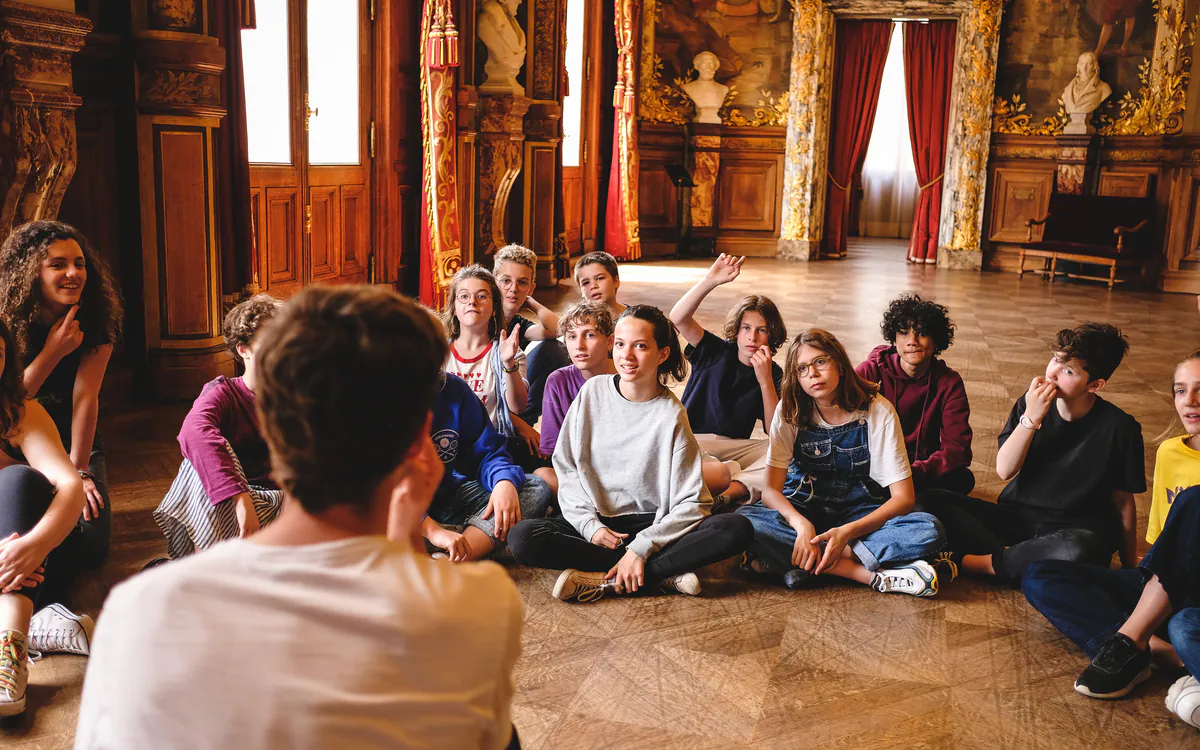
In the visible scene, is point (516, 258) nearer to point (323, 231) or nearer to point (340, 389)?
point (323, 231)

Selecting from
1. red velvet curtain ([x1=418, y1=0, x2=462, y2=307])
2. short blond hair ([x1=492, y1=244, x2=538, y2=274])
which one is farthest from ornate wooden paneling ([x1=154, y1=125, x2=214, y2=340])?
red velvet curtain ([x1=418, y1=0, x2=462, y2=307])

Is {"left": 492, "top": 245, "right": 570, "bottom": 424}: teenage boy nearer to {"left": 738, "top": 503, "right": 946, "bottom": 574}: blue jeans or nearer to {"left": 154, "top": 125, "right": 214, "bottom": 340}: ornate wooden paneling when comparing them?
{"left": 738, "top": 503, "right": 946, "bottom": 574}: blue jeans

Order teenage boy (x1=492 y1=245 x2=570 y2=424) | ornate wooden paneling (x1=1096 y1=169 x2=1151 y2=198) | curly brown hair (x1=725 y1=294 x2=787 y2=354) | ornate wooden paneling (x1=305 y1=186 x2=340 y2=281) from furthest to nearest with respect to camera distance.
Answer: ornate wooden paneling (x1=1096 y1=169 x2=1151 y2=198) < ornate wooden paneling (x1=305 y1=186 x2=340 y2=281) < teenage boy (x1=492 y1=245 x2=570 y2=424) < curly brown hair (x1=725 y1=294 x2=787 y2=354)

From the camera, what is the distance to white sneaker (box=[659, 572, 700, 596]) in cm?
279

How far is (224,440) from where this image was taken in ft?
8.76

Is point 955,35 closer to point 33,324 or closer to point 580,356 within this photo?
point 580,356

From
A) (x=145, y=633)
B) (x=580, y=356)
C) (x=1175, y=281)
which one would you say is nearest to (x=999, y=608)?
(x=580, y=356)

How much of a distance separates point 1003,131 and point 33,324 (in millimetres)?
10789

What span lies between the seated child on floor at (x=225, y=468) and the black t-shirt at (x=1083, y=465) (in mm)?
2046

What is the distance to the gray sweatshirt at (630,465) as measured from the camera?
2.80 meters

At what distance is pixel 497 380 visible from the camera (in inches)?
133

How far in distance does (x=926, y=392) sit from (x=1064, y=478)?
534 mm

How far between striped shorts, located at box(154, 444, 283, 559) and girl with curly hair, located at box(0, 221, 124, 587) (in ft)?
0.69

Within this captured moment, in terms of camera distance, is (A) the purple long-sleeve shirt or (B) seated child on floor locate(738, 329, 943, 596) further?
(B) seated child on floor locate(738, 329, 943, 596)
